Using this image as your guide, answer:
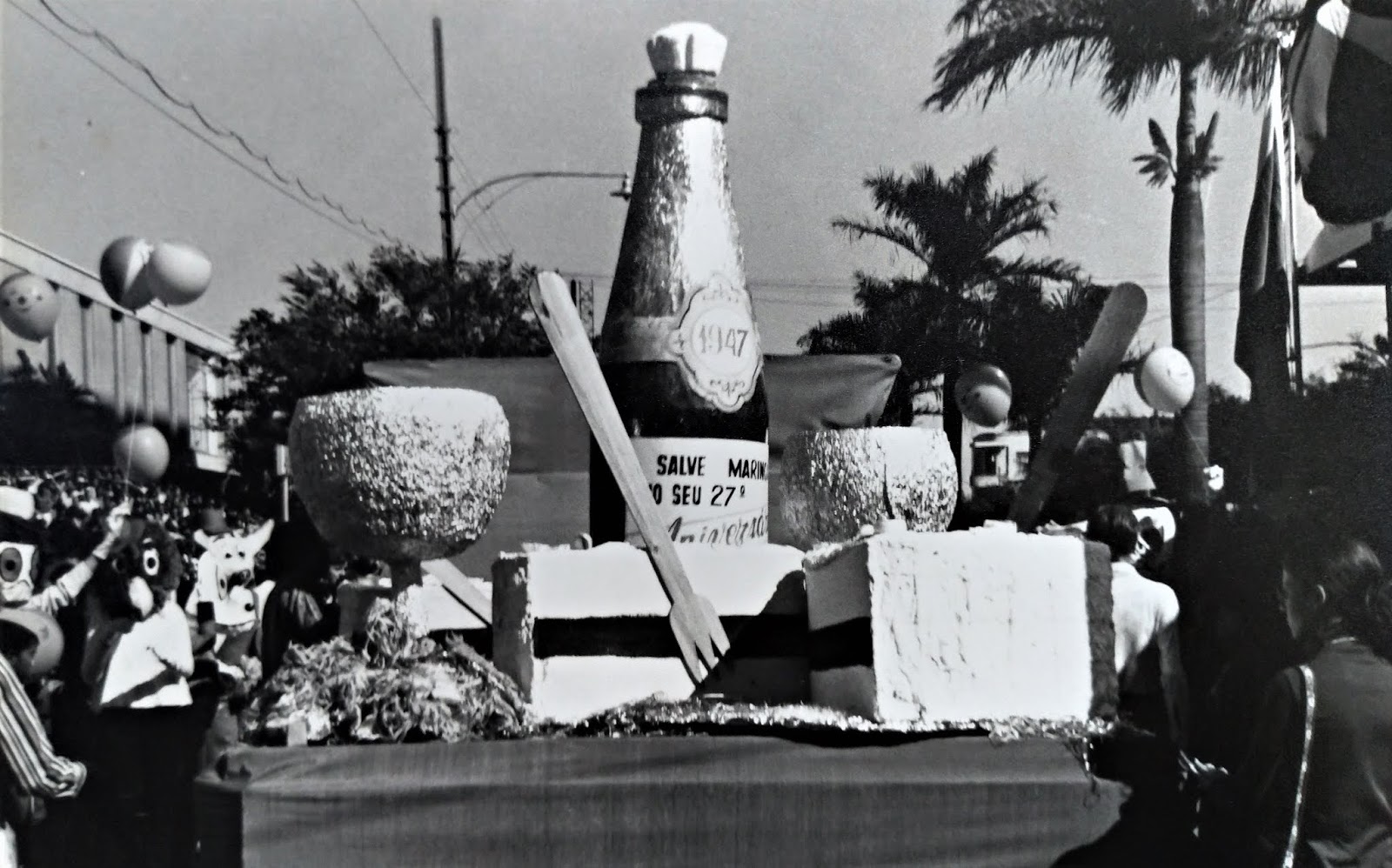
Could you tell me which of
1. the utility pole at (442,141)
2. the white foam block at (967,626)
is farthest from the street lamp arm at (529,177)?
the white foam block at (967,626)

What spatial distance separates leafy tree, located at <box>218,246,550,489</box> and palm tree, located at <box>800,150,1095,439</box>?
1099mm

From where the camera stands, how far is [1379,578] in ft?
9.97

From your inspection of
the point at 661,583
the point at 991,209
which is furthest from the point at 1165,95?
the point at 661,583

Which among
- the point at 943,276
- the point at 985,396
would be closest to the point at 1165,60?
the point at 943,276

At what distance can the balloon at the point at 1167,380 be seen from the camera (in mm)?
3947

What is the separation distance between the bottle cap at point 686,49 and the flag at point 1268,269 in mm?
1779

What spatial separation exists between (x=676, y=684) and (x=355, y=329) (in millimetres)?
3244

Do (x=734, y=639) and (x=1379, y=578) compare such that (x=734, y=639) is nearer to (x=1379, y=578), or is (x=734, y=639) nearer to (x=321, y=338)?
(x=1379, y=578)

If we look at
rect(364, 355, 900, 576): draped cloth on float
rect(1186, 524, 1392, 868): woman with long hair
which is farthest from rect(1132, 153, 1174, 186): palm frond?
rect(1186, 524, 1392, 868): woman with long hair

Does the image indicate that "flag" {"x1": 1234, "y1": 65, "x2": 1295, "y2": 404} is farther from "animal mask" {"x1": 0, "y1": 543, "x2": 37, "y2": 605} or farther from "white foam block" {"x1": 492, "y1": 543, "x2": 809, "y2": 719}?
"animal mask" {"x1": 0, "y1": 543, "x2": 37, "y2": 605}

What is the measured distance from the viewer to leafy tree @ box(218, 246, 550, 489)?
4801 millimetres

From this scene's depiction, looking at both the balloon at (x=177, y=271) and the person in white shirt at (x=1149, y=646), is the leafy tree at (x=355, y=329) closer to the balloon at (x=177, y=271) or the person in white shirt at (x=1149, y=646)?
the balloon at (x=177, y=271)

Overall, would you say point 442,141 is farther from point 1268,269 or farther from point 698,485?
point 1268,269

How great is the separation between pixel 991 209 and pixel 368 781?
8.07 ft
